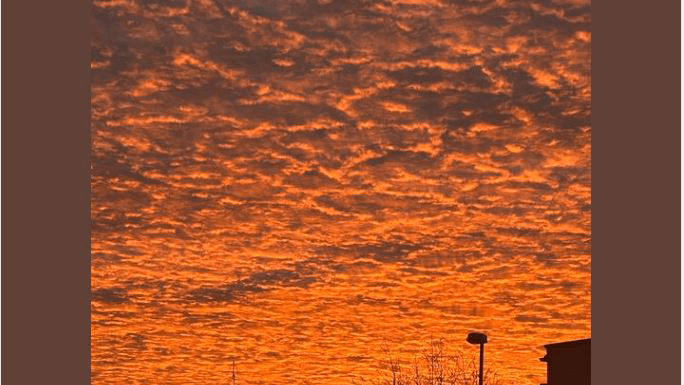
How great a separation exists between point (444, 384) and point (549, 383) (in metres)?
4.48

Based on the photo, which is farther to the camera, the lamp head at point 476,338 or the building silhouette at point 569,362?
the building silhouette at point 569,362

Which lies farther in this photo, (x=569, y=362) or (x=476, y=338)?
(x=569, y=362)

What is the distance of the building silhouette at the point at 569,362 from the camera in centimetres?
3359

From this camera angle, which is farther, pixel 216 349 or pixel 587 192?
pixel 216 349

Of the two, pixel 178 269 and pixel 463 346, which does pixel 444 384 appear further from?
pixel 178 269

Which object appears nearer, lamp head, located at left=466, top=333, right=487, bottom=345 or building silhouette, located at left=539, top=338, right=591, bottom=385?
lamp head, located at left=466, top=333, right=487, bottom=345

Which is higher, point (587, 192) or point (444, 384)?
point (587, 192)

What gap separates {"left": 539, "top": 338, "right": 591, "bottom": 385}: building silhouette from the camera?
3359 cm

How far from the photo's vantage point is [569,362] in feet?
111

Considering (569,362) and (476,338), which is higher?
(476,338)
